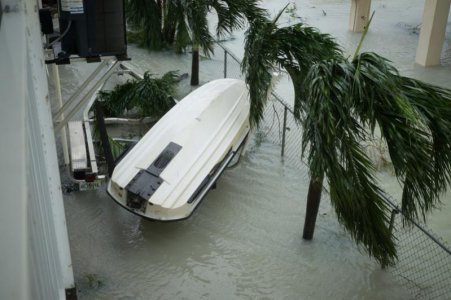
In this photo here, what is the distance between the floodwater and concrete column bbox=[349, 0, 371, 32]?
29.8ft

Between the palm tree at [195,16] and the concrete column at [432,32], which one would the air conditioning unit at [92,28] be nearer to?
the palm tree at [195,16]

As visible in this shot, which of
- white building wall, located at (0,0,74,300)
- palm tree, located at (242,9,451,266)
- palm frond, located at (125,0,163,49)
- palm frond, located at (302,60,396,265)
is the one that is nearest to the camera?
white building wall, located at (0,0,74,300)

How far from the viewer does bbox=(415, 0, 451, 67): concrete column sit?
44.8 feet

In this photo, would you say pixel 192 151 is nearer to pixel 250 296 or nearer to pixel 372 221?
pixel 250 296

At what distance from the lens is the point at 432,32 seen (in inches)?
552

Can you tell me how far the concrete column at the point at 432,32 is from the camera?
13.7 meters

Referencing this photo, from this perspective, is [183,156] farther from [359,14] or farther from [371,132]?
[359,14]

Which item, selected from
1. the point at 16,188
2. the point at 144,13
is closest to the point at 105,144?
the point at 144,13

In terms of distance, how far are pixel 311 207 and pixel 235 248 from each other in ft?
4.06

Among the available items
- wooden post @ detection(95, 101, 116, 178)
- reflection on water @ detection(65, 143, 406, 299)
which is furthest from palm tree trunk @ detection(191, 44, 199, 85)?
reflection on water @ detection(65, 143, 406, 299)

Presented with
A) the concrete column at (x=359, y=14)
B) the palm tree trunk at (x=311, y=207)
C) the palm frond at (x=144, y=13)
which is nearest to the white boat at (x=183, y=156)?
the palm tree trunk at (x=311, y=207)

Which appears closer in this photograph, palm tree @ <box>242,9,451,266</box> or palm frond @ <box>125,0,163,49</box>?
palm tree @ <box>242,9,451,266</box>

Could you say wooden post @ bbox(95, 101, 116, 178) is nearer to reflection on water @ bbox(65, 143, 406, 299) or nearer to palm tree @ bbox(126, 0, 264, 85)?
reflection on water @ bbox(65, 143, 406, 299)

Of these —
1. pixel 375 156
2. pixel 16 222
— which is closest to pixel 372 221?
pixel 375 156
